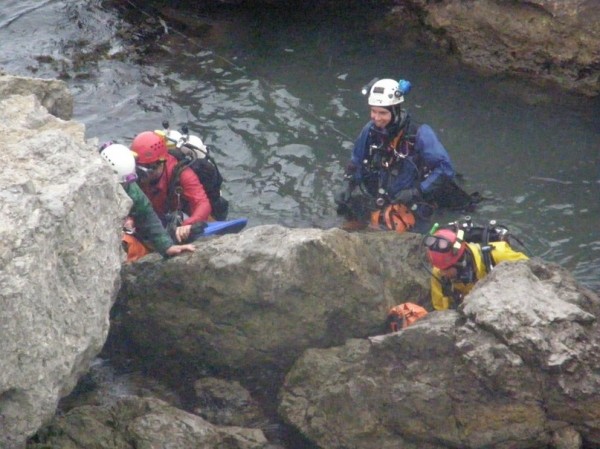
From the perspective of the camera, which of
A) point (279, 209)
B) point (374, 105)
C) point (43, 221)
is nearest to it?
point (43, 221)

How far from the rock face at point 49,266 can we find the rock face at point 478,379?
6.68 ft

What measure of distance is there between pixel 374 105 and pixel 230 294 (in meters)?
3.06

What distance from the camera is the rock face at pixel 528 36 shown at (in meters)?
14.4

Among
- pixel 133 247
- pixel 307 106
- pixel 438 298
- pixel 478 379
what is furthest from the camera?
pixel 307 106

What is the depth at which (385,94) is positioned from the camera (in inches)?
420

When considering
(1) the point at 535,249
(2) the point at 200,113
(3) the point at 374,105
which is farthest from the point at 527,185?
(2) the point at 200,113

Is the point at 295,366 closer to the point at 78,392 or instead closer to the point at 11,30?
the point at 78,392

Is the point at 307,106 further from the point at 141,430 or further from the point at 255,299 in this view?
the point at 141,430

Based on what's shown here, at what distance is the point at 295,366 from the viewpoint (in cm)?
849

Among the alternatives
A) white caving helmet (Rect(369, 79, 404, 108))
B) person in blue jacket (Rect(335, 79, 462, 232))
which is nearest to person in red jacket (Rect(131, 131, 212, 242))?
person in blue jacket (Rect(335, 79, 462, 232))

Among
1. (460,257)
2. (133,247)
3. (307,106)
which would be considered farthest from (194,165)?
(307,106)

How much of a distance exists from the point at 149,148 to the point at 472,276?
11.2ft

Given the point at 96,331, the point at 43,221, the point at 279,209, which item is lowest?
the point at 279,209

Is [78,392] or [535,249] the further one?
[535,249]
